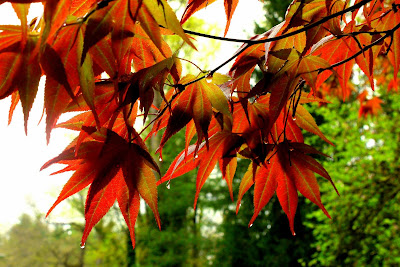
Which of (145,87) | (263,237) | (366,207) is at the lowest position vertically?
(145,87)

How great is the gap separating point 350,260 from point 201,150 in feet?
7.69

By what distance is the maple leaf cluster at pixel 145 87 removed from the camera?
277mm

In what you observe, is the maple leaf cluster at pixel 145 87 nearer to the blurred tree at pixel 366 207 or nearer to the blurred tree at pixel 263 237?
the blurred tree at pixel 366 207

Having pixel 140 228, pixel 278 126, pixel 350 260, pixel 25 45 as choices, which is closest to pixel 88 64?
pixel 25 45

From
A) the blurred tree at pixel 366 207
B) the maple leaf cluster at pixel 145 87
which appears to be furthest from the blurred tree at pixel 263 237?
the maple leaf cluster at pixel 145 87

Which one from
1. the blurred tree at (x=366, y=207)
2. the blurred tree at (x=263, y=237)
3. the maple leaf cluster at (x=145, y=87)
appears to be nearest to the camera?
the maple leaf cluster at (x=145, y=87)

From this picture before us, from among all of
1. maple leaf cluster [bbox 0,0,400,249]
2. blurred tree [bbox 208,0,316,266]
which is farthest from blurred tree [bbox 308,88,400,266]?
maple leaf cluster [bbox 0,0,400,249]

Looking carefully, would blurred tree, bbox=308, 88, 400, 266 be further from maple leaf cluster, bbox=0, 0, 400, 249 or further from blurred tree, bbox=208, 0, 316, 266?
maple leaf cluster, bbox=0, 0, 400, 249

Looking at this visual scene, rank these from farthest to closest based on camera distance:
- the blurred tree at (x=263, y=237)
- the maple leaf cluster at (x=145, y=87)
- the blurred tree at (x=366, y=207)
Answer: the blurred tree at (x=263, y=237), the blurred tree at (x=366, y=207), the maple leaf cluster at (x=145, y=87)

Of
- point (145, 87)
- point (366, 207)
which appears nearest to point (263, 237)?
point (366, 207)

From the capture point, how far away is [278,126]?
1.58ft

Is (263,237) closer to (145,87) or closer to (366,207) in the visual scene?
(366,207)

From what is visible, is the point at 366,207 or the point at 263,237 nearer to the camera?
the point at 366,207

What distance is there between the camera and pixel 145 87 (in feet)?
1.07
